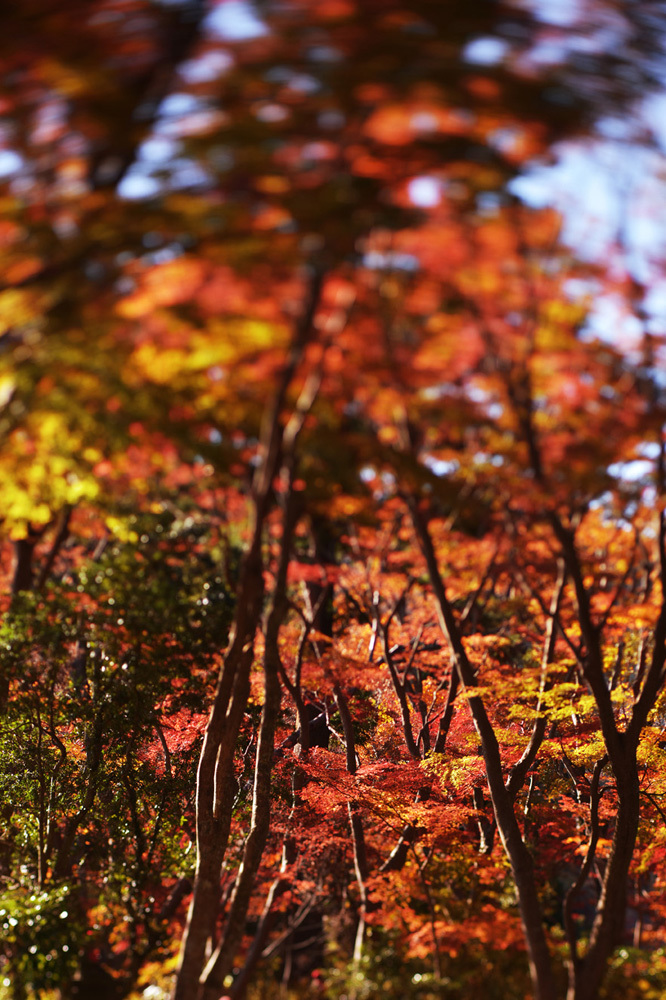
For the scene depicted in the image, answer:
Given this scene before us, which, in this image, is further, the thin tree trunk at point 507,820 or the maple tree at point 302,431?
the thin tree trunk at point 507,820

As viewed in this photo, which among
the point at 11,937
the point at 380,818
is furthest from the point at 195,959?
the point at 380,818

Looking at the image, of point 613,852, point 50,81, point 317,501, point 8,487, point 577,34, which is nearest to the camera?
point 50,81

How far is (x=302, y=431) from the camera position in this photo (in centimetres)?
651

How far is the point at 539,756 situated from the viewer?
12812 mm

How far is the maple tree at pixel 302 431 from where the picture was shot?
5238 millimetres

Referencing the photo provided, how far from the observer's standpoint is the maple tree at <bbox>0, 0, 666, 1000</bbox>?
17.2 feet

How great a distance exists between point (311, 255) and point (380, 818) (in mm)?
8767

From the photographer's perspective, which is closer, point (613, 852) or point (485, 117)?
point (485, 117)

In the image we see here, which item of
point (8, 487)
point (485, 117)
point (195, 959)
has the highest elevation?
point (485, 117)

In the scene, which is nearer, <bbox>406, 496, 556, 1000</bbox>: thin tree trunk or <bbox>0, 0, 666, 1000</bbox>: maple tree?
<bbox>0, 0, 666, 1000</bbox>: maple tree

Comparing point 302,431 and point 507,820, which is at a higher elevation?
point 302,431

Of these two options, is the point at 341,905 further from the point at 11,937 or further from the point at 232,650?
the point at 232,650

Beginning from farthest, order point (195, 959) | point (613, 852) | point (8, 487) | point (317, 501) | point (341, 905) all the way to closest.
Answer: point (341, 905)
point (613, 852)
point (317, 501)
point (195, 959)
point (8, 487)

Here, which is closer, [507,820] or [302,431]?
[302,431]
